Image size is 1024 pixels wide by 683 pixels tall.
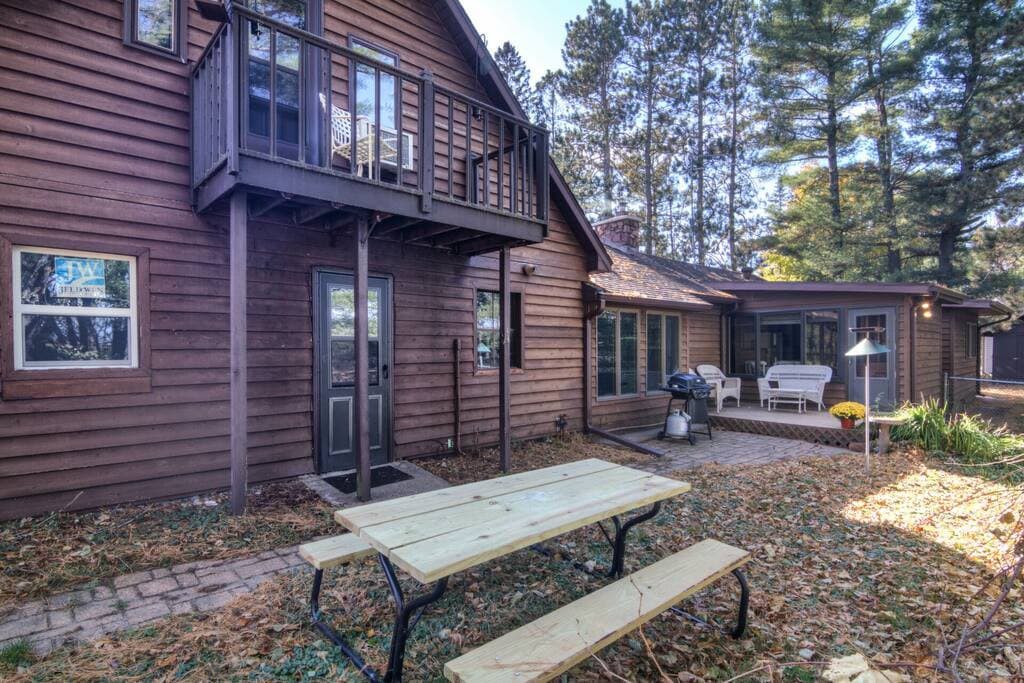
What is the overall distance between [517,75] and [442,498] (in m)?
20.1

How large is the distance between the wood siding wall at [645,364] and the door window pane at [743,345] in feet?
1.08

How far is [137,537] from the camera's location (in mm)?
3867

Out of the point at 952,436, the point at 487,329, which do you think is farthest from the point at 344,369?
the point at 952,436

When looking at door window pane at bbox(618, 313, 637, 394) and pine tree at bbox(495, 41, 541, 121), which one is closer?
door window pane at bbox(618, 313, 637, 394)

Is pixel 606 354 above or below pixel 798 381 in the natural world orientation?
Answer: above

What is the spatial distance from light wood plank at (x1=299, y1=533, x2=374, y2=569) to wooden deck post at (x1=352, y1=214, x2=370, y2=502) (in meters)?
1.81

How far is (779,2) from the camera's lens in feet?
54.4

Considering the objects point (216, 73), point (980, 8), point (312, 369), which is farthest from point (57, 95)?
point (980, 8)

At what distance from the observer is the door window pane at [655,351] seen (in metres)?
10.1

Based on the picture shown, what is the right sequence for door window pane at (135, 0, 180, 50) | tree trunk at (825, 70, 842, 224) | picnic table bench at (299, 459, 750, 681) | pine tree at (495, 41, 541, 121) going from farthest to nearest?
pine tree at (495, 41, 541, 121) < tree trunk at (825, 70, 842, 224) < door window pane at (135, 0, 180, 50) < picnic table bench at (299, 459, 750, 681)

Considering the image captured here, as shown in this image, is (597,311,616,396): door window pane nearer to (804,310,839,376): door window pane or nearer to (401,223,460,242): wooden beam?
(401,223,460,242): wooden beam

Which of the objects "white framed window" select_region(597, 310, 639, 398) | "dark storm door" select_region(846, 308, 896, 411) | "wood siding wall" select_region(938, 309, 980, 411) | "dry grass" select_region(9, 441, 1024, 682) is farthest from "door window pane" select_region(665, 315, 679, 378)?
"wood siding wall" select_region(938, 309, 980, 411)

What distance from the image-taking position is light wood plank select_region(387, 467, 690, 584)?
2035 millimetres

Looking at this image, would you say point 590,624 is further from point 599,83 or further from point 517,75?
point 599,83
